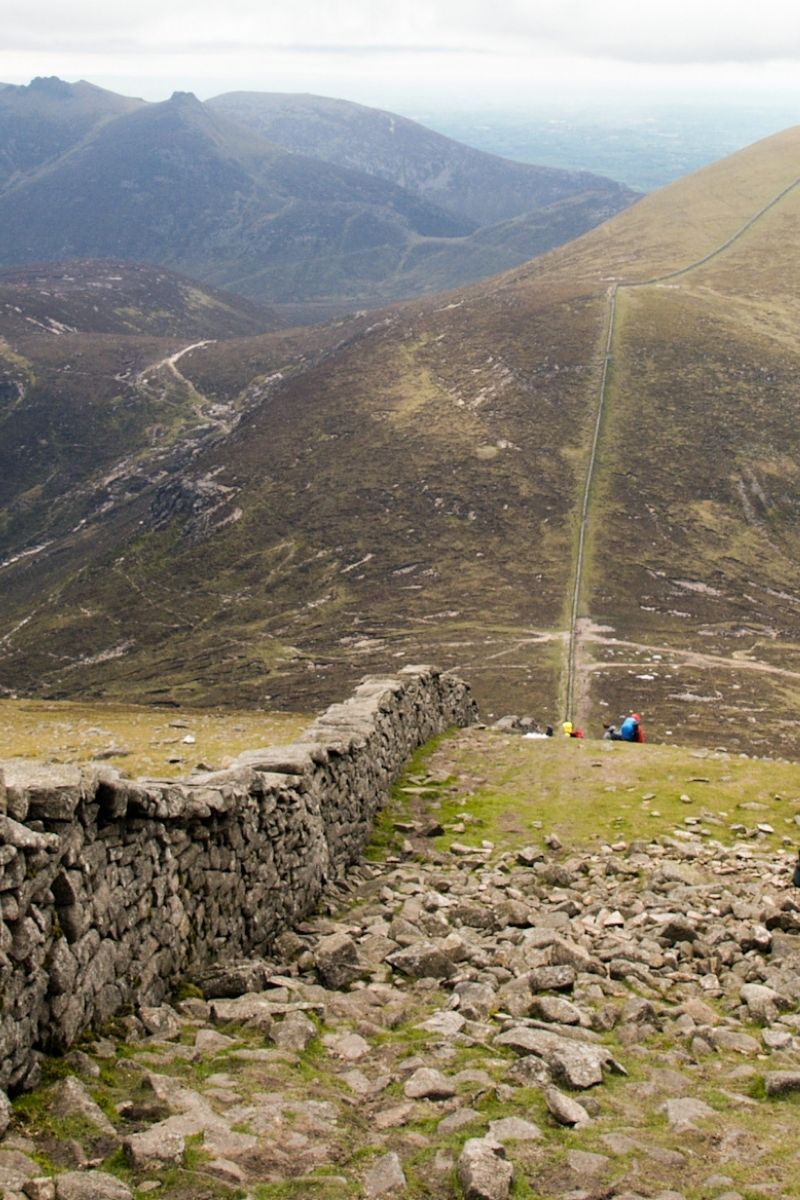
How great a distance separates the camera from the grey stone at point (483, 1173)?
9.43 meters

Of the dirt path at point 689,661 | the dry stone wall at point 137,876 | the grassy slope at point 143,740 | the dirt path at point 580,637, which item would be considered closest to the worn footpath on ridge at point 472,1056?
the dry stone wall at point 137,876

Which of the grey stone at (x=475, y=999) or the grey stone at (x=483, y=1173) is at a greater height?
the grey stone at (x=483, y=1173)

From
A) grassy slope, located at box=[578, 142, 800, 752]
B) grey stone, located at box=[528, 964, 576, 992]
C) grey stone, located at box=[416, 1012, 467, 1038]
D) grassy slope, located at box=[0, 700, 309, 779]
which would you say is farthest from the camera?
grassy slope, located at box=[578, 142, 800, 752]

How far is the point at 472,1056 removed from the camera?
1272cm

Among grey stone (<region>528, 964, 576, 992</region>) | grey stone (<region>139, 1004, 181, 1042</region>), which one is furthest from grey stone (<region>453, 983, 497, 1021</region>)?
grey stone (<region>139, 1004, 181, 1042</region>)

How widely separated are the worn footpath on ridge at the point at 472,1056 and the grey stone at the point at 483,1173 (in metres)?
0.03

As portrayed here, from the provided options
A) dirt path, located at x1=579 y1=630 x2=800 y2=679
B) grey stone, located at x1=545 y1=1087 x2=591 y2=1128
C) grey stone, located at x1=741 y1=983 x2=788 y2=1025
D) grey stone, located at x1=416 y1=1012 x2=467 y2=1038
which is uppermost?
grey stone, located at x1=545 y1=1087 x2=591 y2=1128

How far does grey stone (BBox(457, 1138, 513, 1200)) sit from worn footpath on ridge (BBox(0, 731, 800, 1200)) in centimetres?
3

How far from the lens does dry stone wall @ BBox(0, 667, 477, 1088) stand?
428 inches

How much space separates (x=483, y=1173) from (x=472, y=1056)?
124 inches

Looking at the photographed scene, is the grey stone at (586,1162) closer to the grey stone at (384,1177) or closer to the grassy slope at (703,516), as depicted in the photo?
the grey stone at (384,1177)

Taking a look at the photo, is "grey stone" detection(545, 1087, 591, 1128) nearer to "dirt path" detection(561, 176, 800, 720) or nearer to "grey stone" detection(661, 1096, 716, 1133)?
"grey stone" detection(661, 1096, 716, 1133)

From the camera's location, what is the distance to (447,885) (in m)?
21.4

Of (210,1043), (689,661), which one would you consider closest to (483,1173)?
(210,1043)
